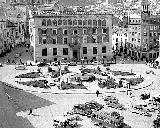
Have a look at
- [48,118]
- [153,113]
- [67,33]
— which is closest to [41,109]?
[48,118]

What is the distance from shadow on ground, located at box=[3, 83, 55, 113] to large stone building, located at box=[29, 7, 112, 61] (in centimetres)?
3849

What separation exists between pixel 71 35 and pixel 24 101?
49.8m

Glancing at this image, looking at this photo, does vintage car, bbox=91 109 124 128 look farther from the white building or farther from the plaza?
the white building

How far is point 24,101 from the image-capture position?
6094cm

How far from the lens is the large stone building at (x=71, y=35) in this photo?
107m

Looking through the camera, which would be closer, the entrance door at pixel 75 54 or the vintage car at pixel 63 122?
the vintage car at pixel 63 122

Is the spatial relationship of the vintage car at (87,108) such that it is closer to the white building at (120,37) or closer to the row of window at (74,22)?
the row of window at (74,22)

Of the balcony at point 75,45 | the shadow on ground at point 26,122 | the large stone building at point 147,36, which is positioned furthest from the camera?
the large stone building at point 147,36

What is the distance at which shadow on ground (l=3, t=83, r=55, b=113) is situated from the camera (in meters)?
57.7

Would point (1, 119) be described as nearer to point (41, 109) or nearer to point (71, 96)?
point (41, 109)

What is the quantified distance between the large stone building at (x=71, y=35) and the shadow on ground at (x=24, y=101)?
126 ft

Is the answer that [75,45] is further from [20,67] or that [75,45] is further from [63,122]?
[63,122]

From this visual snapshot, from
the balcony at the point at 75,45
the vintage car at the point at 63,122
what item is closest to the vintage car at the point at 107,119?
the vintage car at the point at 63,122

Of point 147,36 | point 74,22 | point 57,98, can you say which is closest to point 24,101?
point 57,98
